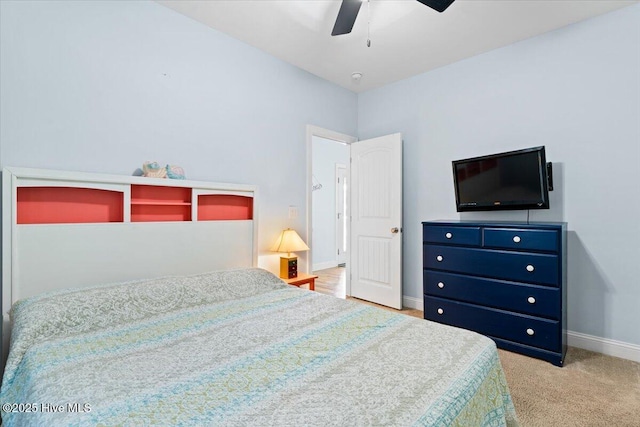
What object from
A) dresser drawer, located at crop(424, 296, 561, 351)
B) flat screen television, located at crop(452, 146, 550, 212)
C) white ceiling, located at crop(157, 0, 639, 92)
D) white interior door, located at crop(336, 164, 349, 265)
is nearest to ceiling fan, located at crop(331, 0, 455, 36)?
white ceiling, located at crop(157, 0, 639, 92)

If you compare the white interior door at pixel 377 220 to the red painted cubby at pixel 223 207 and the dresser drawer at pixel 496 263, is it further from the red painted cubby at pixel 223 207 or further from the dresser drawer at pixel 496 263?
the red painted cubby at pixel 223 207

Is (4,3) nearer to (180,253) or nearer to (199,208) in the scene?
(199,208)

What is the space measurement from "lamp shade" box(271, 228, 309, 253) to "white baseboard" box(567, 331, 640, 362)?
98.1 inches

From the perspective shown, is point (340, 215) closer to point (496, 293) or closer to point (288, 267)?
point (288, 267)

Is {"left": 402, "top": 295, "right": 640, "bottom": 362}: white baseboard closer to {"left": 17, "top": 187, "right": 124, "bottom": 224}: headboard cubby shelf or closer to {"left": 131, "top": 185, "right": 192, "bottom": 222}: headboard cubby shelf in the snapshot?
{"left": 131, "top": 185, "right": 192, "bottom": 222}: headboard cubby shelf

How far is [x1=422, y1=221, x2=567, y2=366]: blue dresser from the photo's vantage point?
235cm

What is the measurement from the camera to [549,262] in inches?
92.7

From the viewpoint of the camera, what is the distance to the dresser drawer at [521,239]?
235 centimetres

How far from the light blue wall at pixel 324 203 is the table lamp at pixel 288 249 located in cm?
291

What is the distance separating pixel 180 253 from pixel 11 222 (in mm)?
955

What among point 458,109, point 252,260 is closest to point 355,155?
point 458,109

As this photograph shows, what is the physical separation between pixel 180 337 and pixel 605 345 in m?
3.22

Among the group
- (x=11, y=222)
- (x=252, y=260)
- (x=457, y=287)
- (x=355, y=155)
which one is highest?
(x=355, y=155)

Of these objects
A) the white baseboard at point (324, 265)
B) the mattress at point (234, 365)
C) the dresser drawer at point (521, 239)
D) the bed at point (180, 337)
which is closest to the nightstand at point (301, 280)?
the bed at point (180, 337)
